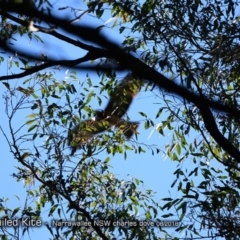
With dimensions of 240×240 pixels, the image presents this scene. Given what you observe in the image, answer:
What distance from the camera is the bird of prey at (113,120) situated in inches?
173

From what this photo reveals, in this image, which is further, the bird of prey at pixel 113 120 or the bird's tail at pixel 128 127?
the bird's tail at pixel 128 127

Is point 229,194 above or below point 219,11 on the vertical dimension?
below

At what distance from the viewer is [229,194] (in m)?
3.83

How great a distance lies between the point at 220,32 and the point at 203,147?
0.83 m

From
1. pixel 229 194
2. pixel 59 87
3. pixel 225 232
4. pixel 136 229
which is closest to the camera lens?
pixel 225 232

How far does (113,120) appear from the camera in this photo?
4738mm

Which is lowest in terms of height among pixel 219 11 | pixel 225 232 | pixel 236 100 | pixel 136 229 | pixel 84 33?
pixel 84 33

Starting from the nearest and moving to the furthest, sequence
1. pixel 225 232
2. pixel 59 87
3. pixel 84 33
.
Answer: pixel 84 33 → pixel 225 232 → pixel 59 87

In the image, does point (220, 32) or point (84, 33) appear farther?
point (220, 32)

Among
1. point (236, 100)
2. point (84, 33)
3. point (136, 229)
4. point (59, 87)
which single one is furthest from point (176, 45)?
point (84, 33)

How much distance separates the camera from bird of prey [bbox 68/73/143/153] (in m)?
4.39

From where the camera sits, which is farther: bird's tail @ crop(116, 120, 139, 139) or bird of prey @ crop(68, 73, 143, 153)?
bird's tail @ crop(116, 120, 139, 139)

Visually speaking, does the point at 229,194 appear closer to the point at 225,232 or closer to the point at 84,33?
the point at 225,232

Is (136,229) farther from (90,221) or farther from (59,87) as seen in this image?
(59,87)
